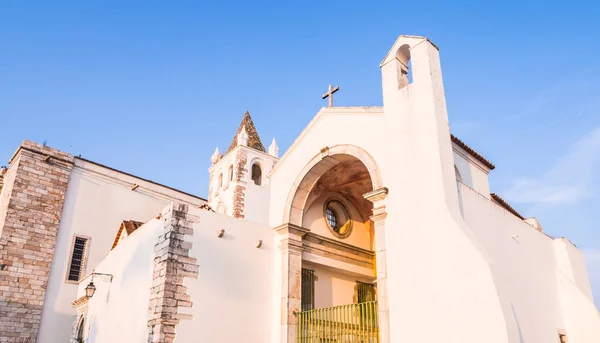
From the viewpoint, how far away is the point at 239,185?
2806 centimetres

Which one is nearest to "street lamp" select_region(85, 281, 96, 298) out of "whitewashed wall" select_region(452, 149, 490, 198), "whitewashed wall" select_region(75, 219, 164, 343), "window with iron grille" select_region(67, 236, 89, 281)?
"whitewashed wall" select_region(75, 219, 164, 343)

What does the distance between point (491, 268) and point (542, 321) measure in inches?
146

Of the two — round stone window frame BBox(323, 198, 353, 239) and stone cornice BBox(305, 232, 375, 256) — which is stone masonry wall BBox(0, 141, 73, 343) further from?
round stone window frame BBox(323, 198, 353, 239)

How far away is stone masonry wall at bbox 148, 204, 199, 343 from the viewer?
948cm

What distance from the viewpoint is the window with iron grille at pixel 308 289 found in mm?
11633

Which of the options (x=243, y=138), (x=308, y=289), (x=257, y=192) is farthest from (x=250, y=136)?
(x=308, y=289)

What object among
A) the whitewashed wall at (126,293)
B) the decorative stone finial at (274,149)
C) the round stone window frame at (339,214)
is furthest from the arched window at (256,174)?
the whitewashed wall at (126,293)

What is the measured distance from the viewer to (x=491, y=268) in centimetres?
716

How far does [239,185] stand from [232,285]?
57.8 feet

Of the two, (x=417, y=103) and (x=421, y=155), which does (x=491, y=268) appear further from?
(x=417, y=103)

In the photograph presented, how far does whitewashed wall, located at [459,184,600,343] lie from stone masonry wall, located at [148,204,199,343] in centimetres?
566

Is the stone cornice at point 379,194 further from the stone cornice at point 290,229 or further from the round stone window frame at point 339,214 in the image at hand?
the round stone window frame at point 339,214

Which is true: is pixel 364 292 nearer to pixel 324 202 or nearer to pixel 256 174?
pixel 324 202

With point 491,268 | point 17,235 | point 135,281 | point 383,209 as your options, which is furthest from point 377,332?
point 17,235
